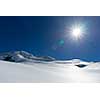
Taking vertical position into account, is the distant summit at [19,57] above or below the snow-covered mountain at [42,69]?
above

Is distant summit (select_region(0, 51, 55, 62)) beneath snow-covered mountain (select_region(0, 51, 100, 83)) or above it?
above

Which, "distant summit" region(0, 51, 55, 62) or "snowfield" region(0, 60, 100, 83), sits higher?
"distant summit" region(0, 51, 55, 62)

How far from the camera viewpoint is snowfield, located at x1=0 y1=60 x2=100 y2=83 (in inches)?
124

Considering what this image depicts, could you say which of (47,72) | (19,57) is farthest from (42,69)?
(19,57)

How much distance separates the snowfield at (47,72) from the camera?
3.14 m

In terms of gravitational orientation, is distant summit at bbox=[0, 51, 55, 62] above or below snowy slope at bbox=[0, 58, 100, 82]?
above

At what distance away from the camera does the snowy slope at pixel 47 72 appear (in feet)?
10.3

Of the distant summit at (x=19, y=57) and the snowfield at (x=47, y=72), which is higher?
the distant summit at (x=19, y=57)

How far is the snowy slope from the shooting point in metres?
3.14

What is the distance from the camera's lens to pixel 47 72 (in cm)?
326
